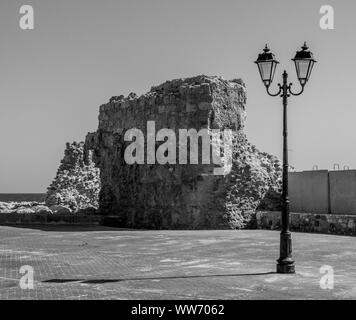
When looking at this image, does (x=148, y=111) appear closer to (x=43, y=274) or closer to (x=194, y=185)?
(x=194, y=185)

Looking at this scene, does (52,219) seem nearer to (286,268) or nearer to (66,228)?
(66,228)

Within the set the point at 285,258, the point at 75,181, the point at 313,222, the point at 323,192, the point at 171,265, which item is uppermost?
the point at 75,181

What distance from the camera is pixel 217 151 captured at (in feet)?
61.7

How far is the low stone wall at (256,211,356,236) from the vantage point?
659 inches

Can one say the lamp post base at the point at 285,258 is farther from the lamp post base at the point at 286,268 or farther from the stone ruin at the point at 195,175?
the stone ruin at the point at 195,175

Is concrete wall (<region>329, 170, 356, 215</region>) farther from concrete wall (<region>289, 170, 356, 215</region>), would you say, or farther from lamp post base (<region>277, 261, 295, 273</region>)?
lamp post base (<region>277, 261, 295, 273</region>)

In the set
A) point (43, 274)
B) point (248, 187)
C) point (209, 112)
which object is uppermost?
point (209, 112)

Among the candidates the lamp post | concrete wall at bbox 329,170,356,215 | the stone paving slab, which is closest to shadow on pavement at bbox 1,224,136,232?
the stone paving slab

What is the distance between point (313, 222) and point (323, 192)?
1231mm

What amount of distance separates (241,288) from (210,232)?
937 centimetres

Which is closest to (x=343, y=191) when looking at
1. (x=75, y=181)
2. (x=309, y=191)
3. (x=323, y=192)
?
(x=323, y=192)

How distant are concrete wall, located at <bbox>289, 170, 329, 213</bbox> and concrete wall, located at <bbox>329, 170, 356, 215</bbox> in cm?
25

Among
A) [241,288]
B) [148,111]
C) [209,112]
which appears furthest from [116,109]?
[241,288]

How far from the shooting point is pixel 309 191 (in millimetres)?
19078
